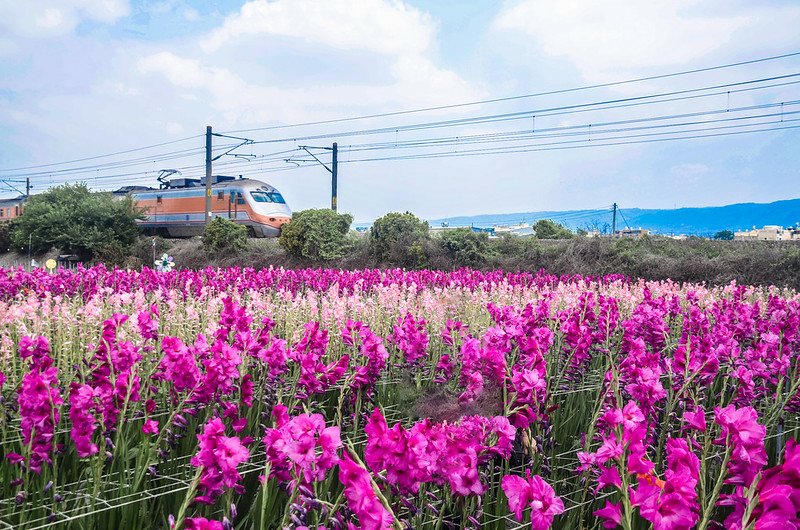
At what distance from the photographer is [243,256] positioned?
960 inches

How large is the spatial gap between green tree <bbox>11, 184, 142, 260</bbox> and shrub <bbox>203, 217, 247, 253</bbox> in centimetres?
624

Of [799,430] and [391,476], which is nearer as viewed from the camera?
[391,476]

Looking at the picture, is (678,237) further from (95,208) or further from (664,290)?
(95,208)

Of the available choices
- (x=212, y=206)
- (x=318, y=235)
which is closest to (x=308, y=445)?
(x=318, y=235)

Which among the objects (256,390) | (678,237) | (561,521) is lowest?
(561,521)

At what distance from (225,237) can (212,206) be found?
6788mm

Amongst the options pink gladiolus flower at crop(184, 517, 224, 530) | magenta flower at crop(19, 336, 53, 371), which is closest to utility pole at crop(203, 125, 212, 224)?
magenta flower at crop(19, 336, 53, 371)

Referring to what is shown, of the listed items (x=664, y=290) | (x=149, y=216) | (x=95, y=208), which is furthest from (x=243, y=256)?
(x=664, y=290)

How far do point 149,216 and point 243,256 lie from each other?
12.5 m

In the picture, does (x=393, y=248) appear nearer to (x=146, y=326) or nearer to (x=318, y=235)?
(x=318, y=235)

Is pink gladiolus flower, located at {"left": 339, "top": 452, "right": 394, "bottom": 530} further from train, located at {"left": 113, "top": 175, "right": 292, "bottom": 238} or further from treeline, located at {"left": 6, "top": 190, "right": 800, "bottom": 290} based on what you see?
train, located at {"left": 113, "top": 175, "right": 292, "bottom": 238}

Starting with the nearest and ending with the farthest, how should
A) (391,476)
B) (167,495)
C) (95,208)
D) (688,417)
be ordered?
(391,476), (688,417), (167,495), (95,208)

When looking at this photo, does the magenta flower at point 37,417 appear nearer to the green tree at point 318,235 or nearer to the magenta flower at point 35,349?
the magenta flower at point 35,349

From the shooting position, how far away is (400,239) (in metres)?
20.4
